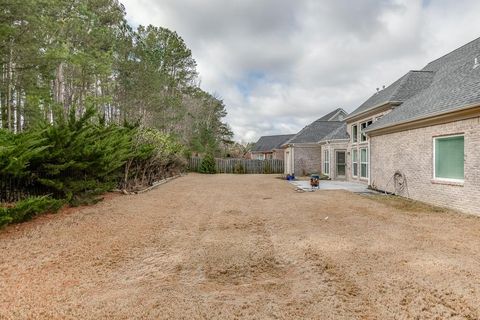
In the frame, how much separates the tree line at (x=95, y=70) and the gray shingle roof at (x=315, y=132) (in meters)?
12.0

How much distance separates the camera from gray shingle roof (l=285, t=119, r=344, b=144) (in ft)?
74.1

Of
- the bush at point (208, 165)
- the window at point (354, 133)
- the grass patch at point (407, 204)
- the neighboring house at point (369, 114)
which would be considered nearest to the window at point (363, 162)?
the neighboring house at point (369, 114)

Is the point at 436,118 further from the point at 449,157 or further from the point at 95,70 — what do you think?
the point at 95,70

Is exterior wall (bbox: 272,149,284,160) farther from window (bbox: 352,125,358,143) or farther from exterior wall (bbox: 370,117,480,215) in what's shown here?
exterior wall (bbox: 370,117,480,215)

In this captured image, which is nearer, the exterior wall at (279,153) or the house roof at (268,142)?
the exterior wall at (279,153)

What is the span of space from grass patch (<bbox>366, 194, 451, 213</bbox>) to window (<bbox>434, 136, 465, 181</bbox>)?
102 cm

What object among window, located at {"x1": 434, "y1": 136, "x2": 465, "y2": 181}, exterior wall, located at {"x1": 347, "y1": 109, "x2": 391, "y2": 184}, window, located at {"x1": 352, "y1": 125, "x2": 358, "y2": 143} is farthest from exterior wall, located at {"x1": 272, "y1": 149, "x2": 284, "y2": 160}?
window, located at {"x1": 434, "y1": 136, "x2": 465, "y2": 181}

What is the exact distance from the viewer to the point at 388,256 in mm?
4047

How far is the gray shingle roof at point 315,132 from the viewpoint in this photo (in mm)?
22594

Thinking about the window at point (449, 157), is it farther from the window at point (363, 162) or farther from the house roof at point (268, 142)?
the house roof at point (268, 142)

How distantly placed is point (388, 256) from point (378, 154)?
9.25 metres

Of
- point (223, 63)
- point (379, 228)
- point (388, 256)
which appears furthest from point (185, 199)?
point (223, 63)

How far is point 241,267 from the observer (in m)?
3.75

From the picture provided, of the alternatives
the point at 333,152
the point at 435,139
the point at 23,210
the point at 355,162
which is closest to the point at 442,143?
the point at 435,139
